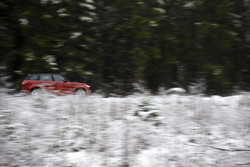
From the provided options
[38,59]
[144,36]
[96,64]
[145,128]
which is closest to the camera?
[145,128]

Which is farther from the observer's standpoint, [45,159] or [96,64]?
[96,64]

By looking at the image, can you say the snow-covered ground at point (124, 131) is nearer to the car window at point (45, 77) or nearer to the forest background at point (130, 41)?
the car window at point (45, 77)

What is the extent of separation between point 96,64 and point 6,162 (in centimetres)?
1016

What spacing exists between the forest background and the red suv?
76.5 inches

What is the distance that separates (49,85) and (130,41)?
6.58 metres

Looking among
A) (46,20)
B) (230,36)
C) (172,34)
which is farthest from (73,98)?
(230,36)

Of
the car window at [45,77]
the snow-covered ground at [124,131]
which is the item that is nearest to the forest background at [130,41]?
the car window at [45,77]

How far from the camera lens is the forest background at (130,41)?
43.9ft

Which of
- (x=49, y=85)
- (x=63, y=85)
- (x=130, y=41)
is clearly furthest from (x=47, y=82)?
(x=130, y=41)

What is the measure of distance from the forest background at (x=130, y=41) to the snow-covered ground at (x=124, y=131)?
4.70 m

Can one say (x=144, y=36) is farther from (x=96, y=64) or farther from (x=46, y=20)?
(x=46, y=20)

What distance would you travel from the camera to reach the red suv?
10305 mm

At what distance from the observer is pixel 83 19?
43.4 ft

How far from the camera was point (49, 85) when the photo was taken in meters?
10.4
